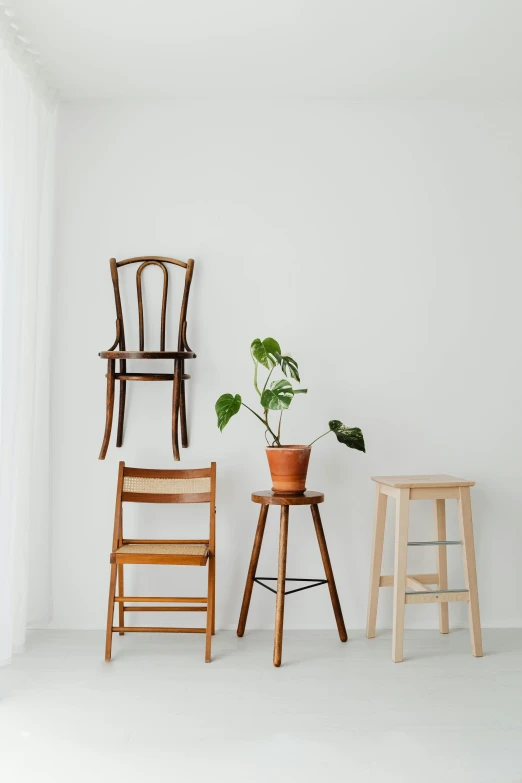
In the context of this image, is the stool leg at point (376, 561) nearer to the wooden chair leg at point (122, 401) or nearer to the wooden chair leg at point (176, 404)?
the wooden chair leg at point (176, 404)

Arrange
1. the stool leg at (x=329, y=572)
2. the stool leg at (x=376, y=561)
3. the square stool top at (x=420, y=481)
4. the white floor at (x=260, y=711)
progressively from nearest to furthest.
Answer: the white floor at (x=260, y=711) < the square stool top at (x=420, y=481) < the stool leg at (x=329, y=572) < the stool leg at (x=376, y=561)

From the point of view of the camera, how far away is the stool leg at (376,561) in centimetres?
312

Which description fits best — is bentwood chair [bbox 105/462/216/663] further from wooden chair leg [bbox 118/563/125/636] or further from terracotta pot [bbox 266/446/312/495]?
terracotta pot [bbox 266/446/312/495]

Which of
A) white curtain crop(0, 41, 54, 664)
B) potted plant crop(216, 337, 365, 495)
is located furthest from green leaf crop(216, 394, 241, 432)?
white curtain crop(0, 41, 54, 664)

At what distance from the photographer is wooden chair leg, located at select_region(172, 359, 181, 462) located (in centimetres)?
312

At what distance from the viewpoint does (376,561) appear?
3.12 m

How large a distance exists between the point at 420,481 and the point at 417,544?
0.85ft

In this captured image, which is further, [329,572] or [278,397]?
[329,572]

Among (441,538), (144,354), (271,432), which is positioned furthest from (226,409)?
(441,538)

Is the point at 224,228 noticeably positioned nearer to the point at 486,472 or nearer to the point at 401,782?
the point at 486,472

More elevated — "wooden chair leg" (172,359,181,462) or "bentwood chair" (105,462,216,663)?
"wooden chair leg" (172,359,181,462)

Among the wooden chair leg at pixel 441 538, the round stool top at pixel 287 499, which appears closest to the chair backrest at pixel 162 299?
the round stool top at pixel 287 499

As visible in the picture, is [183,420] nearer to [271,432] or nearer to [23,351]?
[271,432]

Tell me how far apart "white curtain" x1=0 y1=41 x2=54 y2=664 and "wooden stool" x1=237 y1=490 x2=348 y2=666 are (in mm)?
962
